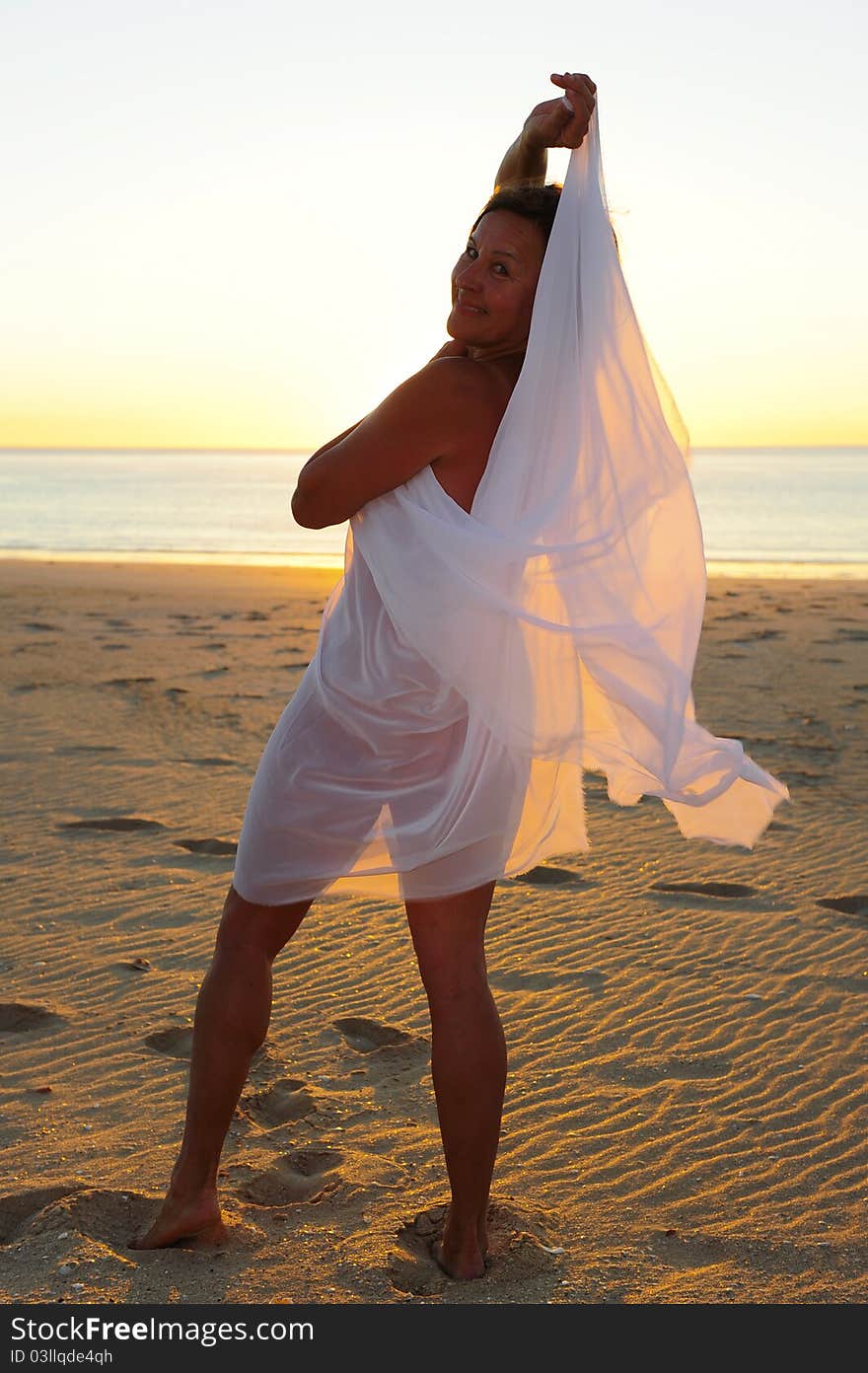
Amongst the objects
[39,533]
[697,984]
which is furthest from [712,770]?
[39,533]

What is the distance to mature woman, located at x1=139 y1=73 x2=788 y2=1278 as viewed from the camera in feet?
8.39

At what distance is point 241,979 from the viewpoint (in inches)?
109

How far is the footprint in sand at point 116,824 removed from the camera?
609 centimetres

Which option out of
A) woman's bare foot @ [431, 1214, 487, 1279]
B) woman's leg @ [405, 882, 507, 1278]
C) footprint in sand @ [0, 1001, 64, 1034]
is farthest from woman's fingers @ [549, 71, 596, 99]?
footprint in sand @ [0, 1001, 64, 1034]

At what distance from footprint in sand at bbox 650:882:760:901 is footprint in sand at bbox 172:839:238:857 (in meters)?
1.80

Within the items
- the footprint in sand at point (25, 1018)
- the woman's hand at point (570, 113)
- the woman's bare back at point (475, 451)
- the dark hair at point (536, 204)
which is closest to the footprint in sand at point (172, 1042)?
the footprint in sand at point (25, 1018)

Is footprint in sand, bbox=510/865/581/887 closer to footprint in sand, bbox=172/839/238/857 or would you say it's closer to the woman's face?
footprint in sand, bbox=172/839/238/857

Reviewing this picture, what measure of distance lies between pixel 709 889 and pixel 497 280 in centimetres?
345

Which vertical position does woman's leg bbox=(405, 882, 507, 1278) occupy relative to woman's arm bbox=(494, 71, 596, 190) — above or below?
below

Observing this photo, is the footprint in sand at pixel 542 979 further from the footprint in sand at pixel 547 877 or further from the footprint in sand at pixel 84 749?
the footprint in sand at pixel 84 749

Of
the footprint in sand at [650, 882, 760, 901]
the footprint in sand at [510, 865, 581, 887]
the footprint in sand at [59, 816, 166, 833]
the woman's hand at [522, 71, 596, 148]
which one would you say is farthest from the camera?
the footprint in sand at [59, 816, 166, 833]

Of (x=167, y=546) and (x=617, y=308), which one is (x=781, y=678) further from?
(x=167, y=546)

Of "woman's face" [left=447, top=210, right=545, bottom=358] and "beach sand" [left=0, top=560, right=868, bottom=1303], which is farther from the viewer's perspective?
"beach sand" [left=0, top=560, right=868, bottom=1303]
